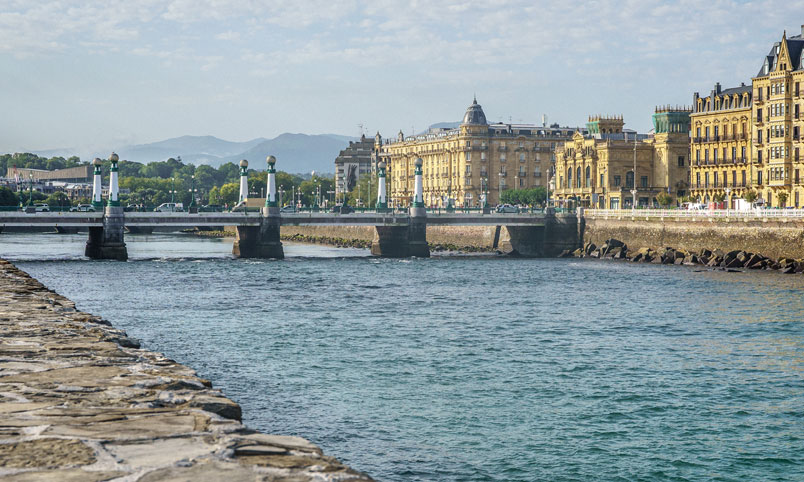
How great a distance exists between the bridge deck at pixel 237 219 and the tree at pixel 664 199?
2342cm

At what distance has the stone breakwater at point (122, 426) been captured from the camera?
11.2 metres

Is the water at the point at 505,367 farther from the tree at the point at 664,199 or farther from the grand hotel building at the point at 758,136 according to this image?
the tree at the point at 664,199

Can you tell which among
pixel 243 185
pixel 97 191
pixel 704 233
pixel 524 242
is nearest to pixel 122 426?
pixel 704 233

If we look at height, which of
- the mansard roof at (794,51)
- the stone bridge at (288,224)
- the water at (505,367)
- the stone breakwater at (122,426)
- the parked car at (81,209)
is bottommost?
the water at (505,367)

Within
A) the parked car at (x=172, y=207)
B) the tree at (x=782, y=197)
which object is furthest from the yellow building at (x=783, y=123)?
the parked car at (x=172, y=207)

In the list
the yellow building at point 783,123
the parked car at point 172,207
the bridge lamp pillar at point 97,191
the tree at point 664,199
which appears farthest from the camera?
the parked car at point 172,207

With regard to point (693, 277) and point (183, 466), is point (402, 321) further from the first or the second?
point (183, 466)

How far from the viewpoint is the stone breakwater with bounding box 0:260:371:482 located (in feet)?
36.9

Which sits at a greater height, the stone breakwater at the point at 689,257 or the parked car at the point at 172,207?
the parked car at the point at 172,207

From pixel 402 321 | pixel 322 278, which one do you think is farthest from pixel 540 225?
pixel 402 321

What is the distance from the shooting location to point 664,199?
130m

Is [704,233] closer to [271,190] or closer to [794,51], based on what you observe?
[794,51]

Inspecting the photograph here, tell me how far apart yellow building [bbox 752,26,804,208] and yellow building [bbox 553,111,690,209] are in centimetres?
2482

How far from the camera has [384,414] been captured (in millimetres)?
27047
